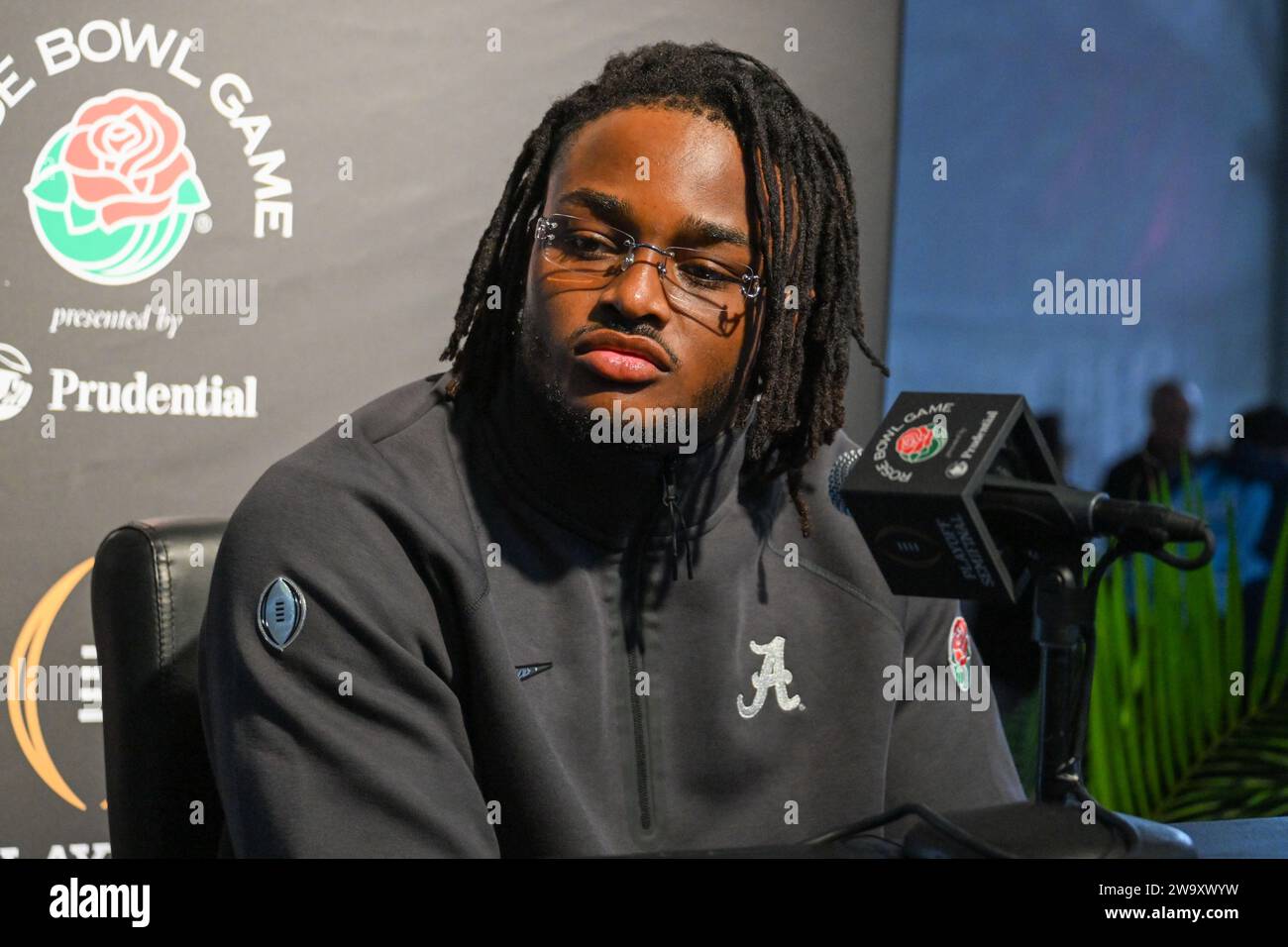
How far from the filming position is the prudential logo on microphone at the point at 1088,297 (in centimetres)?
309

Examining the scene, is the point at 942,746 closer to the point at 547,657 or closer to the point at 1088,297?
the point at 547,657

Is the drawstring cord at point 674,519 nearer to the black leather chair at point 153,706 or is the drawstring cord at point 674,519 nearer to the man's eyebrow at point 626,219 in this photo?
the man's eyebrow at point 626,219

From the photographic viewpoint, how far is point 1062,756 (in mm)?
896

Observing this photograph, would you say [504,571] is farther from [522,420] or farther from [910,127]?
[910,127]

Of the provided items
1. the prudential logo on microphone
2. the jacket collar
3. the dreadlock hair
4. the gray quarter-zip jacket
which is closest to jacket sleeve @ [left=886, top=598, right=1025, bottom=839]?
the gray quarter-zip jacket

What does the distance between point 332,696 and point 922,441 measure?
1.95 feet

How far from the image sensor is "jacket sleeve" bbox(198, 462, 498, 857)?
3.80 feet

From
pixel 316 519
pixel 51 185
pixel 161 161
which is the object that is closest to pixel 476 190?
pixel 161 161

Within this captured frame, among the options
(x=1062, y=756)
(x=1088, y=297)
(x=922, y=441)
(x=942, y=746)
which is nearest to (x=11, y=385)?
(x=942, y=746)

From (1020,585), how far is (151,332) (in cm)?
189

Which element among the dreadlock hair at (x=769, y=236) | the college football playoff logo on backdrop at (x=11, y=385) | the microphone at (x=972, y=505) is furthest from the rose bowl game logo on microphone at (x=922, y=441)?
the college football playoff logo on backdrop at (x=11, y=385)

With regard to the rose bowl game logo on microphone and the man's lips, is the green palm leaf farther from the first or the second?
the rose bowl game logo on microphone

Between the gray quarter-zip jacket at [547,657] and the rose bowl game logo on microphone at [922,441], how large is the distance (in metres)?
0.52
